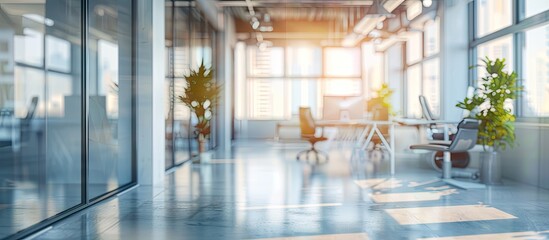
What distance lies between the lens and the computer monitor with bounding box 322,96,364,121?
941 centimetres

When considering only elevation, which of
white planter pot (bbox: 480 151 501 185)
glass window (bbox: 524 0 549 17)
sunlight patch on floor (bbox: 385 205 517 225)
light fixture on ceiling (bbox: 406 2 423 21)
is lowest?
sunlight patch on floor (bbox: 385 205 517 225)

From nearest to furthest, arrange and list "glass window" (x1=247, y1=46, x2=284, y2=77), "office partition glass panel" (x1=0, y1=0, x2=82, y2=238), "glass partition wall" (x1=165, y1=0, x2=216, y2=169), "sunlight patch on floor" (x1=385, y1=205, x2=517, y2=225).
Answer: "sunlight patch on floor" (x1=385, y1=205, x2=517, y2=225), "office partition glass panel" (x1=0, y1=0, x2=82, y2=238), "glass partition wall" (x1=165, y1=0, x2=216, y2=169), "glass window" (x1=247, y1=46, x2=284, y2=77)

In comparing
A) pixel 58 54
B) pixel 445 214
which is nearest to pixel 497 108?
pixel 445 214

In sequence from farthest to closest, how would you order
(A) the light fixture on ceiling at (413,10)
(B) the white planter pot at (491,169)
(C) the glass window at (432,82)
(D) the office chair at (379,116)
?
(C) the glass window at (432,82) → (A) the light fixture on ceiling at (413,10) → (D) the office chair at (379,116) → (B) the white planter pot at (491,169)

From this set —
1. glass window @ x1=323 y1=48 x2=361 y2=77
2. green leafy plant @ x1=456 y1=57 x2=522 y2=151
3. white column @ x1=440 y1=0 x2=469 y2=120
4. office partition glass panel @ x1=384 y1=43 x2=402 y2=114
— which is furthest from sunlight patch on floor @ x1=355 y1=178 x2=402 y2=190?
glass window @ x1=323 y1=48 x2=361 y2=77

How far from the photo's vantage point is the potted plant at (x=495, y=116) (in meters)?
5.93

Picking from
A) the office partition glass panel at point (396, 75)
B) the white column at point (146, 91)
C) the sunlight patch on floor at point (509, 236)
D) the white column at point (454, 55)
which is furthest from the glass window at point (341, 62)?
the sunlight patch on floor at point (509, 236)

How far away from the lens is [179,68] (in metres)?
8.19

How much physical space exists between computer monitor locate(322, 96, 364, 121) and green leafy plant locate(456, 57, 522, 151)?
3310 mm

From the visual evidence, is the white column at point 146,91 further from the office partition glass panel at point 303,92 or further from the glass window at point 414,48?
the office partition glass panel at point 303,92

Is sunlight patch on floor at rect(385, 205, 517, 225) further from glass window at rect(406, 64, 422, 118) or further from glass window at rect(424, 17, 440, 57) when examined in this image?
glass window at rect(406, 64, 422, 118)

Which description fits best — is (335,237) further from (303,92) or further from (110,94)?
(303,92)

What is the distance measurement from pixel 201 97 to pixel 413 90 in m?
6.24

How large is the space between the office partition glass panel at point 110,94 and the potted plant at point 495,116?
4.06m
